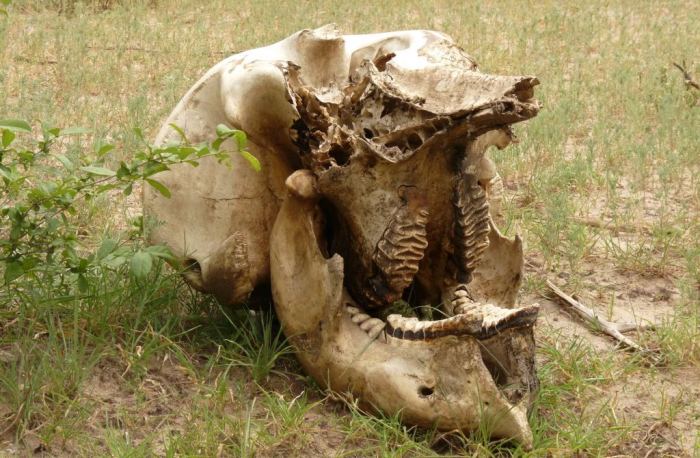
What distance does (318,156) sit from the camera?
10.4 ft

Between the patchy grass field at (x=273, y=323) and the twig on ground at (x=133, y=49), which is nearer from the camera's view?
the patchy grass field at (x=273, y=323)

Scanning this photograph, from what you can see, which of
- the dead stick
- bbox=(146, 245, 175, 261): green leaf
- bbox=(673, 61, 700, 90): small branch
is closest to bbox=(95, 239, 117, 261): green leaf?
bbox=(146, 245, 175, 261): green leaf

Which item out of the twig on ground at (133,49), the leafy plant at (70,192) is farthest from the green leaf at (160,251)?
the twig on ground at (133,49)

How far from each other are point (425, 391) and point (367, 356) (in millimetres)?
223

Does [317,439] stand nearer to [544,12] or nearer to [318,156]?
[318,156]

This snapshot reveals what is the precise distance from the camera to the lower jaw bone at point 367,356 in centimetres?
299

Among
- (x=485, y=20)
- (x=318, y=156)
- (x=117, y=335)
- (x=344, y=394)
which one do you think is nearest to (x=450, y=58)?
(x=318, y=156)

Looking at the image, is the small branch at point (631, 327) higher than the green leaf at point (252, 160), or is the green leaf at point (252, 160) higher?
the green leaf at point (252, 160)

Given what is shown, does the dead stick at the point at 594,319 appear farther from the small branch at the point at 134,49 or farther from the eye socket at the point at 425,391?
the small branch at the point at 134,49

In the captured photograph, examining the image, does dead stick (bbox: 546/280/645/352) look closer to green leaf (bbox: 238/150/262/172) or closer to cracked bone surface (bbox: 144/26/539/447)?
cracked bone surface (bbox: 144/26/539/447)

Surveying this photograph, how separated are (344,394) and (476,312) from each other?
0.51 metres

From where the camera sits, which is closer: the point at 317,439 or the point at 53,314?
the point at 317,439

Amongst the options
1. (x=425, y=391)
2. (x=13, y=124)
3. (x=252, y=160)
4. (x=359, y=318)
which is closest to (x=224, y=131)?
(x=252, y=160)

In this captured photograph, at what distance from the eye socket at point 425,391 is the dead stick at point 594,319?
1307mm
